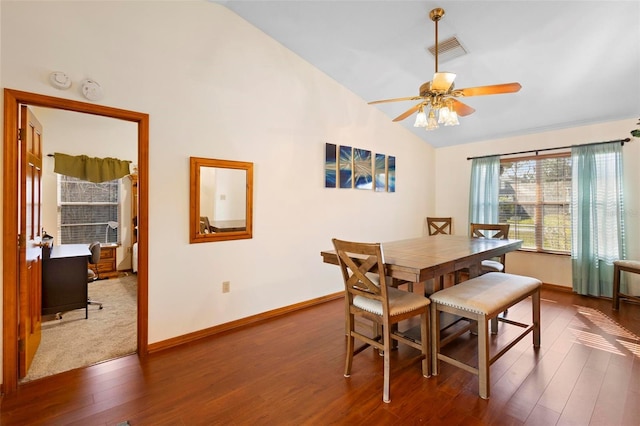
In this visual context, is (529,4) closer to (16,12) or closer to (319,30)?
(319,30)

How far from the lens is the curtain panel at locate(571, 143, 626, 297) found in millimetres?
3725

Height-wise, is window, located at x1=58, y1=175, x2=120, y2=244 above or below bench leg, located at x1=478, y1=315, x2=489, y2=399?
above

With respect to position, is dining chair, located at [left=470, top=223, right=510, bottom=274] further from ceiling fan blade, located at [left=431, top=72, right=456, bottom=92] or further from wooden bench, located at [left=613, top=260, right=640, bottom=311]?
ceiling fan blade, located at [left=431, top=72, right=456, bottom=92]

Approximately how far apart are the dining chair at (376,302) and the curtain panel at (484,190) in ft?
11.0

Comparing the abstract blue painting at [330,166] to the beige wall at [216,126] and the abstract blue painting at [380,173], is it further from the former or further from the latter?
the abstract blue painting at [380,173]

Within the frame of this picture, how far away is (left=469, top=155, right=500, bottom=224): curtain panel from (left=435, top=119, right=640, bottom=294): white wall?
0.60 ft

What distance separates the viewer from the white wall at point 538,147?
12.1 ft

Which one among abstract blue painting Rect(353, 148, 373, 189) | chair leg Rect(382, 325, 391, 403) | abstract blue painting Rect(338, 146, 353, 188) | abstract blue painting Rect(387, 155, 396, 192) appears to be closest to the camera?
chair leg Rect(382, 325, 391, 403)

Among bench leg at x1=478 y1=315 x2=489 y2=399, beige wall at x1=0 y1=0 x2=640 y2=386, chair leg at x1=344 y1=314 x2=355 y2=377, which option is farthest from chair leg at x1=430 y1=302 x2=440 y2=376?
beige wall at x1=0 y1=0 x2=640 y2=386

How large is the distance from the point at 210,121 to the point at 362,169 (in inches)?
88.0

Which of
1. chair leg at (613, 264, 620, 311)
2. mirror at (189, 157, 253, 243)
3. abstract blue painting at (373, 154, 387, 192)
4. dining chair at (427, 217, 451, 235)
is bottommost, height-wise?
chair leg at (613, 264, 620, 311)

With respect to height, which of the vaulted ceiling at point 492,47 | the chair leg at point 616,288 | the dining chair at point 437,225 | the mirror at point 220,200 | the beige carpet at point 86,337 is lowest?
the beige carpet at point 86,337

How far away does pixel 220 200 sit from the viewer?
2.93 meters

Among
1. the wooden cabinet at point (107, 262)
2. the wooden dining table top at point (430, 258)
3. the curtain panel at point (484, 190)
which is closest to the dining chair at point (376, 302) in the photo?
the wooden dining table top at point (430, 258)
